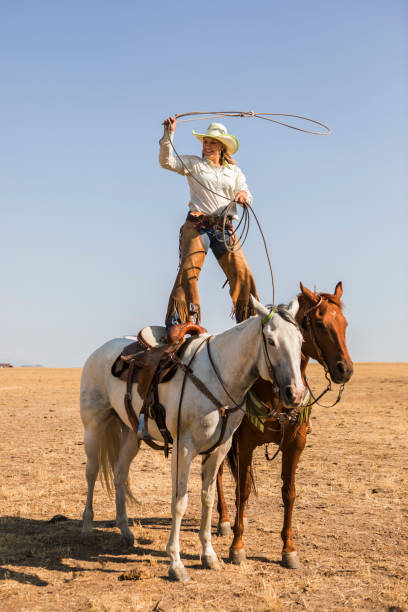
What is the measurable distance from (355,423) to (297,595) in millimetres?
14084

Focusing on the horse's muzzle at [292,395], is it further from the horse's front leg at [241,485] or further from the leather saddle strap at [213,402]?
the horse's front leg at [241,485]

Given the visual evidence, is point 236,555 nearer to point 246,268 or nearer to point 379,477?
point 246,268

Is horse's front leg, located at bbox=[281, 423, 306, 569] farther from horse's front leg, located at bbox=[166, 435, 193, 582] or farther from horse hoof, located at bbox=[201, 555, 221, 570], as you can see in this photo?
horse's front leg, located at bbox=[166, 435, 193, 582]

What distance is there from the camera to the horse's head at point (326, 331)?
6.01 metres

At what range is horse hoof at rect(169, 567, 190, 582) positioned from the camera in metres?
5.99

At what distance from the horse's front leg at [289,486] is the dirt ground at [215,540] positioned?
15cm

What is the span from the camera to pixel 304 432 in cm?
664

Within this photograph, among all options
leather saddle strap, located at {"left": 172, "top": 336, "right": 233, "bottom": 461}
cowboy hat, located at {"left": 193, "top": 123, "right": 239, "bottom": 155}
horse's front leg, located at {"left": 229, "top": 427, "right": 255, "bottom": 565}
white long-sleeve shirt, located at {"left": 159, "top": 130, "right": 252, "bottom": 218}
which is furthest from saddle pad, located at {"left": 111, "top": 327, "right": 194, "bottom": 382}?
cowboy hat, located at {"left": 193, "top": 123, "right": 239, "bottom": 155}

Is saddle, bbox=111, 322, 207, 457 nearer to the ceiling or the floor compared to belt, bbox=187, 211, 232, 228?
nearer to the floor

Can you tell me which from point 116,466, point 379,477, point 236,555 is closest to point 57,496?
point 116,466

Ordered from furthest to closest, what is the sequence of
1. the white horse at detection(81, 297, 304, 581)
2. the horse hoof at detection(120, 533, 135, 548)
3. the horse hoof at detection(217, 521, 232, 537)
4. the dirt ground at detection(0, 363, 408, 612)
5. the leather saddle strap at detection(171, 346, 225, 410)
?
the horse hoof at detection(217, 521, 232, 537), the horse hoof at detection(120, 533, 135, 548), the leather saddle strap at detection(171, 346, 225, 410), the dirt ground at detection(0, 363, 408, 612), the white horse at detection(81, 297, 304, 581)

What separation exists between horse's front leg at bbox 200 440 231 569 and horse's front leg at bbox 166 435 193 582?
0.42m

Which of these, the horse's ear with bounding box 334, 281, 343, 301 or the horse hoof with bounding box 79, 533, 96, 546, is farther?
the horse hoof with bounding box 79, 533, 96, 546

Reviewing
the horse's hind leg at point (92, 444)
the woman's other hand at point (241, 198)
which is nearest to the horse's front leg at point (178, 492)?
the horse's hind leg at point (92, 444)
